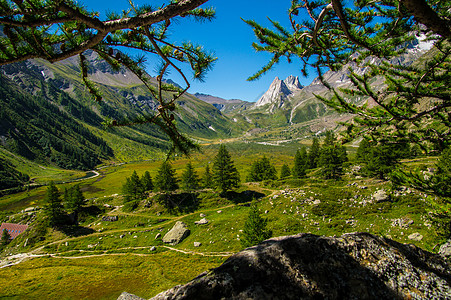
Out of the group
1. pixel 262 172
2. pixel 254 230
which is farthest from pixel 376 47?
pixel 262 172

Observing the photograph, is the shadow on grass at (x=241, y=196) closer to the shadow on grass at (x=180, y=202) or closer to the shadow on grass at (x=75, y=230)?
the shadow on grass at (x=180, y=202)

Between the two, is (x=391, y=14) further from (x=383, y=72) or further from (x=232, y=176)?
(x=232, y=176)

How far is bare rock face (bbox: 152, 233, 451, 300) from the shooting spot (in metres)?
2.91

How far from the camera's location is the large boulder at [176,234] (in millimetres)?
33675

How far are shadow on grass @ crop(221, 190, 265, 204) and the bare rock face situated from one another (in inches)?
1598

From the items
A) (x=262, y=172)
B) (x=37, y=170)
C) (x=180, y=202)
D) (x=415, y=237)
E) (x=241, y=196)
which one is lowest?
(x=241, y=196)

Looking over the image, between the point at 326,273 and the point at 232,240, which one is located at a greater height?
the point at 326,273

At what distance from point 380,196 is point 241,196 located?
87.6 feet

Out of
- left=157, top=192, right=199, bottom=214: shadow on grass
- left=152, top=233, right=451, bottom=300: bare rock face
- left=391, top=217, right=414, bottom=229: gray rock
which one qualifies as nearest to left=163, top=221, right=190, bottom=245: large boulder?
left=157, top=192, right=199, bottom=214: shadow on grass

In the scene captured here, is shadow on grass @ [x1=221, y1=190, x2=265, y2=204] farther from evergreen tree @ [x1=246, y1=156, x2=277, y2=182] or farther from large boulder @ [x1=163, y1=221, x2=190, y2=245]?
evergreen tree @ [x1=246, y1=156, x2=277, y2=182]

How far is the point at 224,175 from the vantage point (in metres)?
46.3

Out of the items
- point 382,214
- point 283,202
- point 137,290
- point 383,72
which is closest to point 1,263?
point 137,290

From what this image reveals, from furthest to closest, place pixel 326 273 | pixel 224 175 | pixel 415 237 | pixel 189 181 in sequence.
Result: pixel 189 181, pixel 224 175, pixel 415 237, pixel 326 273

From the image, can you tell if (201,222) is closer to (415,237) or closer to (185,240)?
(185,240)
